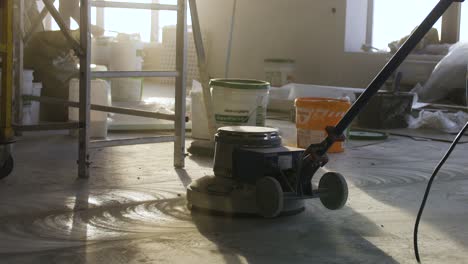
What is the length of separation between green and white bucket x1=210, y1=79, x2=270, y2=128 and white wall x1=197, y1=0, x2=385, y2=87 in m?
3.15

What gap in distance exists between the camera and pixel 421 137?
4.28 meters

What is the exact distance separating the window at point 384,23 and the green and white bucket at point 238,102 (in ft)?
10.9

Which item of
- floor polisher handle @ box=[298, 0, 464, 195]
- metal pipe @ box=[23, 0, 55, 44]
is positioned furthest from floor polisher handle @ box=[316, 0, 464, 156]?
metal pipe @ box=[23, 0, 55, 44]

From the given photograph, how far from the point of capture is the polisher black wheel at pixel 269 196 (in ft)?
6.32

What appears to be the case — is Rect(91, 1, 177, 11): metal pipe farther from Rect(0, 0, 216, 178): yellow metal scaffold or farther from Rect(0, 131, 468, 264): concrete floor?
Rect(0, 131, 468, 264): concrete floor

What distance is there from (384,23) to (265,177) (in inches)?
204

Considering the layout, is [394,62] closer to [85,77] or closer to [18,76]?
[85,77]

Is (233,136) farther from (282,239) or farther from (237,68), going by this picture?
(237,68)

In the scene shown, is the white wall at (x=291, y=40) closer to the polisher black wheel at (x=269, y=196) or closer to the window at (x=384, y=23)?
the window at (x=384, y=23)

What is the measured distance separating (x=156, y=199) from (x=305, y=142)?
4.76 ft

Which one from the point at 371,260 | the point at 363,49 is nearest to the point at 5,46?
the point at 371,260

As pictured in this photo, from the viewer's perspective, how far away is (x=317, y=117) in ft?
11.6

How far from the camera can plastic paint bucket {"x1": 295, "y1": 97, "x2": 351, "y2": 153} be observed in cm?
352

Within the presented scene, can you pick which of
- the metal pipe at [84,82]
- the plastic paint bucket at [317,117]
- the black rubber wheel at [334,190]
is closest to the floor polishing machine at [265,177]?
the black rubber wheel at [334,190]
